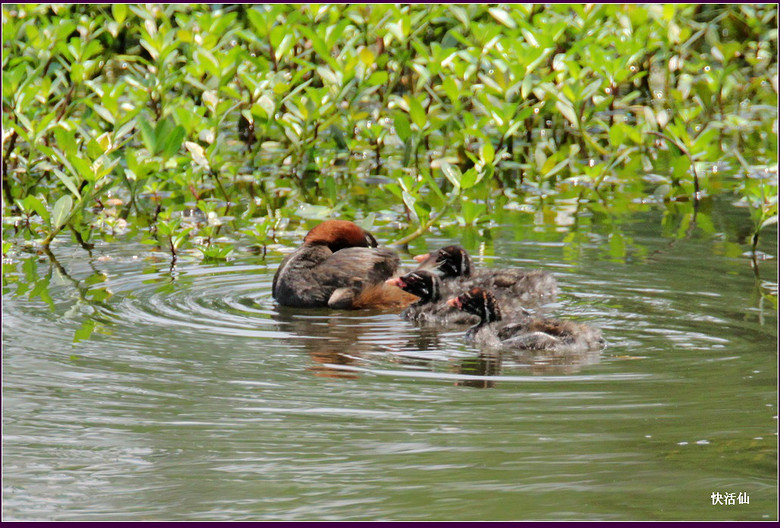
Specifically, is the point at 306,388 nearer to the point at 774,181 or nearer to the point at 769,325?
the point at 769,325

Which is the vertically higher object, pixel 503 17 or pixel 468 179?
pixel 503 17

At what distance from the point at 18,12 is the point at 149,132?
5.61m

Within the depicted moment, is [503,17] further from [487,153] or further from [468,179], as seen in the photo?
[468,179]

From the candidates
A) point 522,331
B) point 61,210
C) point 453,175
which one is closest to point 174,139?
point 61,210

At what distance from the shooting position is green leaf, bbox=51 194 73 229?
24.9ft

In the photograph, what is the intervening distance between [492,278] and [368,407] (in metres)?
2.35

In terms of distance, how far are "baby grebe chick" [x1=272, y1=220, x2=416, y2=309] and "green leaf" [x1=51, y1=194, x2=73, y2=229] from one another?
1653 mm

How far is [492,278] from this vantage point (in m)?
6.87

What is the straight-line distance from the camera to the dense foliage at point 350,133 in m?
8.48

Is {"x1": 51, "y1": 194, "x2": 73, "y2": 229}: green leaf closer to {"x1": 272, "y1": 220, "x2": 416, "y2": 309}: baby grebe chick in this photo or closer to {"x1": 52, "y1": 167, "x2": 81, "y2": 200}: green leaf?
{"x1": 52, "y1": 167, "x2": 81, "y2": 200}: green leaf

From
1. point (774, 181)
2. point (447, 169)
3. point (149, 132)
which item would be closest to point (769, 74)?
point (774, 181)

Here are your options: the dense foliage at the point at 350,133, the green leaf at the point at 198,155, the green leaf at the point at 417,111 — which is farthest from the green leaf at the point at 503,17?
the green leaf at the point at 198,155

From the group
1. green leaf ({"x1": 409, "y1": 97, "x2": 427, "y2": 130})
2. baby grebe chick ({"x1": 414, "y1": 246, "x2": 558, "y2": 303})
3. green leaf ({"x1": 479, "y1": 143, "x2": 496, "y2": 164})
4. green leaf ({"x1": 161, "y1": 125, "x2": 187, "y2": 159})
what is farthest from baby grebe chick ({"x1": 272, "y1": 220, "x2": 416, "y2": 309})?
green leaf ({"x1": 409, "y1": 97, "x2": 427, "y2": 130})

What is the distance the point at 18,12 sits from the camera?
13148 mm
